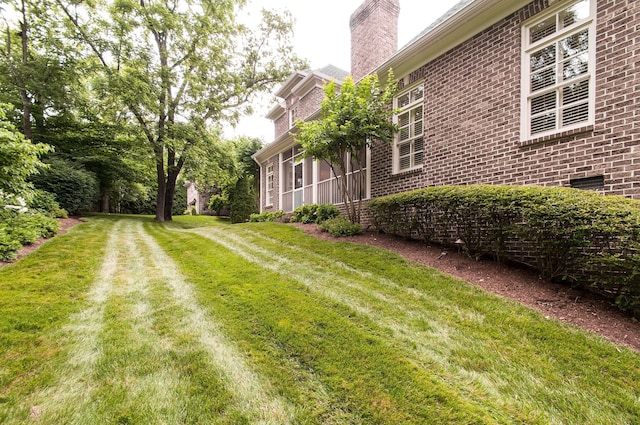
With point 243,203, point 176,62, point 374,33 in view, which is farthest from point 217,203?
point 374,33

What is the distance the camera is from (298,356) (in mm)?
2283

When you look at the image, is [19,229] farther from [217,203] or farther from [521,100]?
[217,203]

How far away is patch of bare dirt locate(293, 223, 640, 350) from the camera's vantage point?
268 centimetres

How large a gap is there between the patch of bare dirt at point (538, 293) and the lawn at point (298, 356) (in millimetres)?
250

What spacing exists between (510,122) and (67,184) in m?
14.2

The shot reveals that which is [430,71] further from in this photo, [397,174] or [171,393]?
[171,393]

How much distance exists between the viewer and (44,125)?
1296 cm

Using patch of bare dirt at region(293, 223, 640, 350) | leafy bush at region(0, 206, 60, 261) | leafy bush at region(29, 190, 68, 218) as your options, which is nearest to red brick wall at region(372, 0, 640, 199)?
patch of bare dirt at region(293, 223, 640, 350)

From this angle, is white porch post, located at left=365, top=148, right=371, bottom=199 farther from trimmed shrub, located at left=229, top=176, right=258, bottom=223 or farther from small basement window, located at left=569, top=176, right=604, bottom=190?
trimmed shrub, located at left=229, top=176, right=258, bottom=223

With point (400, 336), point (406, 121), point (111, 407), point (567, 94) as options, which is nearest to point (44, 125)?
point (406, 121)

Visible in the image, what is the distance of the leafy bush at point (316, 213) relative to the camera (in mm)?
8555

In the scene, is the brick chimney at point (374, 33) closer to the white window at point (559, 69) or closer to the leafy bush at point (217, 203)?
the white window at point (559, 69)

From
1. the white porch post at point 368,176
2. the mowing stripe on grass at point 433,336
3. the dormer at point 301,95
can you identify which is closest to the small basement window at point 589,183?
the mowing stripe on grass at point 433,336

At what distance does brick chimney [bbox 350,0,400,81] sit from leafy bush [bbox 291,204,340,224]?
424 centimetres
